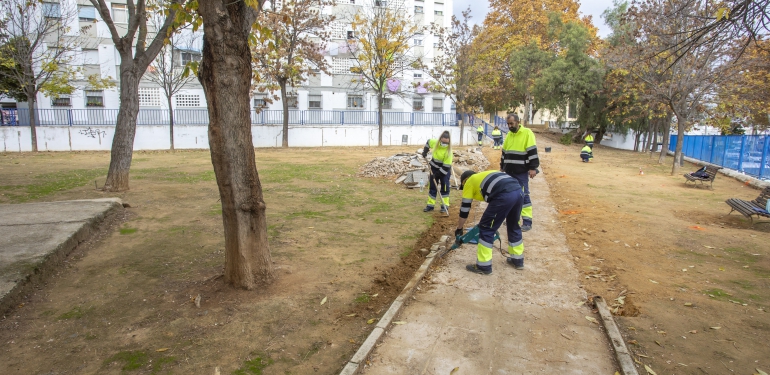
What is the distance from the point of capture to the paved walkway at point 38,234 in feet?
15.6

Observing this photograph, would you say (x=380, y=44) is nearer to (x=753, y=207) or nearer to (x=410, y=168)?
(x=410, y=168)

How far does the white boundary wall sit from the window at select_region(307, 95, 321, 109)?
4.72 metres

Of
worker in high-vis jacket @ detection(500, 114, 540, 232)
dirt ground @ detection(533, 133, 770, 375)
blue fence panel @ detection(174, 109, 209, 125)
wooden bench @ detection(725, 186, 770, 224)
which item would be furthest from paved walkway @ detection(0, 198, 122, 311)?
blue fence panel @ detection(174, 109, 209, 125)

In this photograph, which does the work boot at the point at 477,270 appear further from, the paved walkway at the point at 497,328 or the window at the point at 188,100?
the window at the point at 188,100

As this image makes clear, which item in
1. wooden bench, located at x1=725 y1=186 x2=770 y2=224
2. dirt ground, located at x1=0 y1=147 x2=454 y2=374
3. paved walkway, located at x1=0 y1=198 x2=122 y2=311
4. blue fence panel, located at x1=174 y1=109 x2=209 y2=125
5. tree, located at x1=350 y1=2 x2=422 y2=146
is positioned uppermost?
tree, located at x1=350 y1=2 x2=422 y2=146

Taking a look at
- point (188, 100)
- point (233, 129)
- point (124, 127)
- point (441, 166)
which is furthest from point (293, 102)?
point (233, 129)

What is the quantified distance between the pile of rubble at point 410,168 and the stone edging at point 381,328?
7.02 m

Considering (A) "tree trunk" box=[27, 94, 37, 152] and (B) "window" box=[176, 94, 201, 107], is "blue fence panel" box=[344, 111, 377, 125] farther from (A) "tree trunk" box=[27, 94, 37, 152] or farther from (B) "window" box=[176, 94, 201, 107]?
(A) "tree trunk" box=[27, 94, 37, 152]

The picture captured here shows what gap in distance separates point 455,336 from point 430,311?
20.1 inches

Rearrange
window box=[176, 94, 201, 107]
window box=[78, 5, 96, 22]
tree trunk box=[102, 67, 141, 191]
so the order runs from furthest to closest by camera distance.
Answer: window box=[176, 94, 201, 107], window box=[78, 5, 96, 22], tree trunk box=[102, 67, 141, 191]

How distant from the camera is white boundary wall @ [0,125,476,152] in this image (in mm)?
24141

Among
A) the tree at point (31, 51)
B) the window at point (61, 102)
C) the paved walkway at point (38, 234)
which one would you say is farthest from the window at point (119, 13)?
the paved walkway at point (38, 234)

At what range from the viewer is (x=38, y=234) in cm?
606

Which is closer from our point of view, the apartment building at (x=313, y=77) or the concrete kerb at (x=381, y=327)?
the concrete kerb at (x=381, y=327)
